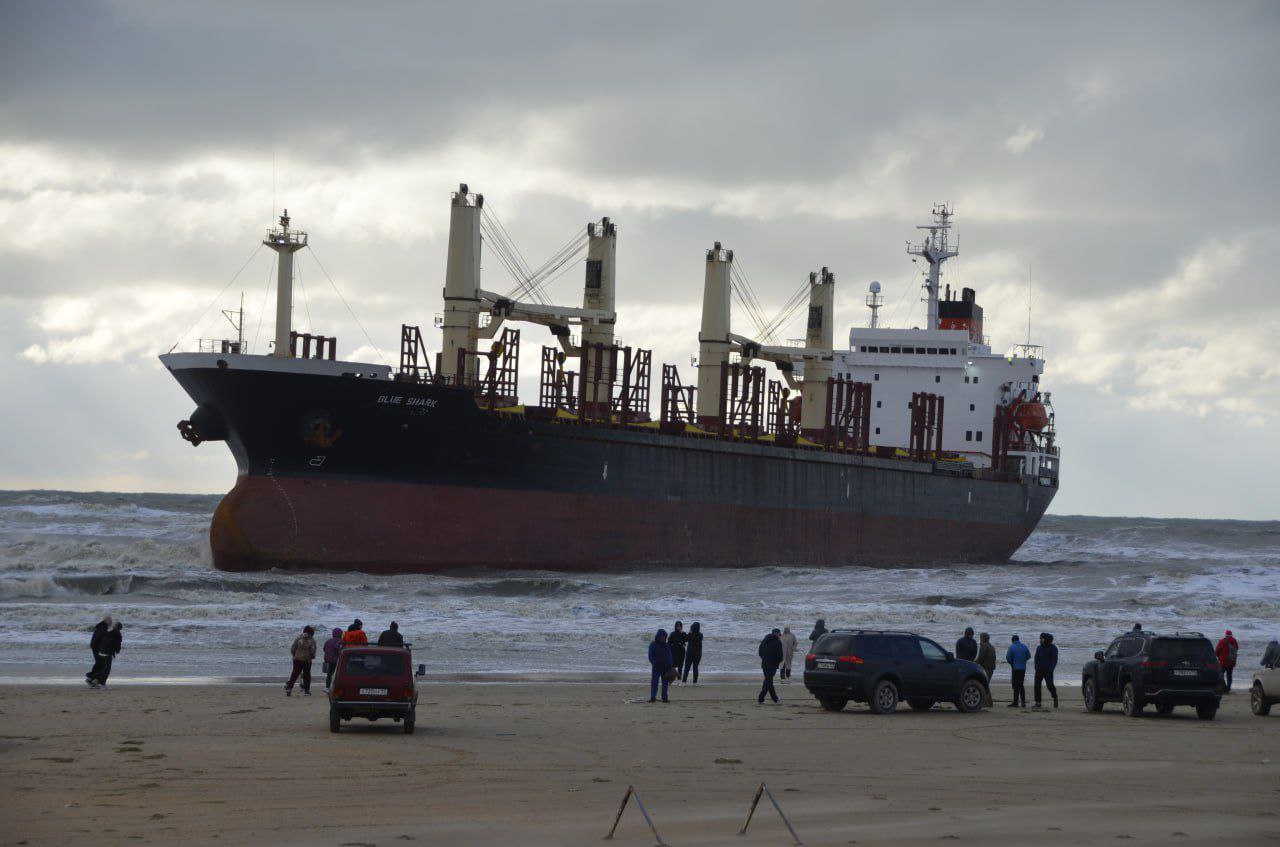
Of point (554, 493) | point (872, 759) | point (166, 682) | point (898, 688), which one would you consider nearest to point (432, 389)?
point (554, 493)

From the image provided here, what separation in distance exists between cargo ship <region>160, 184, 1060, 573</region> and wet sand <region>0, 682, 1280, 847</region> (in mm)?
20115

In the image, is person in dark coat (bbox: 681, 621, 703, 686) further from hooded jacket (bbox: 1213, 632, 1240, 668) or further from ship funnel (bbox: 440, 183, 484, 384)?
ship funnel (bbox: 440, 183, 484, 384)

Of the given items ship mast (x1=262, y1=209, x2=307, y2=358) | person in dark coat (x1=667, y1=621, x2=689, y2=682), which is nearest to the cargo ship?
ship mast (x1=262, y1=209, x2=307, y2=358)

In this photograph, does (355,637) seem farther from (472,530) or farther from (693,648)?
(472,530)

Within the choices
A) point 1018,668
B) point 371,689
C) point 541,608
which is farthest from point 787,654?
point 541,608

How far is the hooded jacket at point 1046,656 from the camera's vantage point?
765 inches

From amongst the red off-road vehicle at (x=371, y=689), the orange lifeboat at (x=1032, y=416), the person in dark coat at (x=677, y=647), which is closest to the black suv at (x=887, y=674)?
the person in dark coat at (x=677, y=647)

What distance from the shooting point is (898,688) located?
18.0 metres

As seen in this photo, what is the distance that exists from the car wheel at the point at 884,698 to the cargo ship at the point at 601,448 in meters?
22.9

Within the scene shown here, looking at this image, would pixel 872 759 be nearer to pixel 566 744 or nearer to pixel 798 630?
pixel 566 744

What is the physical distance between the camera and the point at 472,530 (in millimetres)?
40125

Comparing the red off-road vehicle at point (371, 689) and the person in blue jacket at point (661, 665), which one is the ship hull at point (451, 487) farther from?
the red off-road vehicle at point (371, 689)

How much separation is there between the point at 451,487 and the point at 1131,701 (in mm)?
24671

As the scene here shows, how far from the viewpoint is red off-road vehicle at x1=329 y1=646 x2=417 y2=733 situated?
14641 mm
